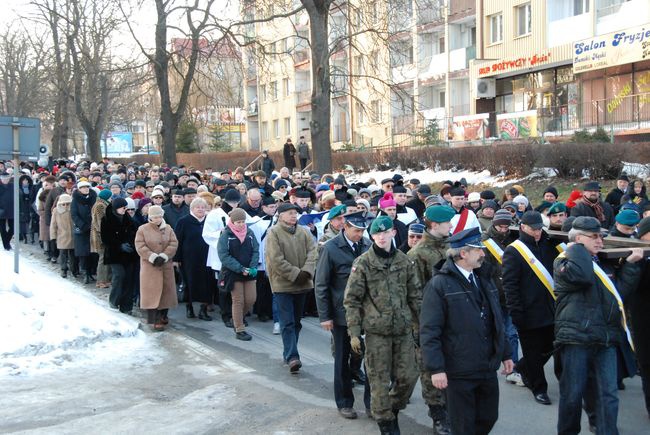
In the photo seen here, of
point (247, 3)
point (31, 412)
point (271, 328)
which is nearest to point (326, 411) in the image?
point (31, 412)

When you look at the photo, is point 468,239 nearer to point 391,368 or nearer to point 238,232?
point 391,368

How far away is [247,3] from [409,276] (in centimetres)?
1931

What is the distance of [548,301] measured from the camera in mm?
7133

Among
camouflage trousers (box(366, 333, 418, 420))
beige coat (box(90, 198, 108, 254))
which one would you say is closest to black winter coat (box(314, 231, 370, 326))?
camouflage trousers (box(366, 333, 418, 420))

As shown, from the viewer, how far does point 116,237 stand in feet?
37.8

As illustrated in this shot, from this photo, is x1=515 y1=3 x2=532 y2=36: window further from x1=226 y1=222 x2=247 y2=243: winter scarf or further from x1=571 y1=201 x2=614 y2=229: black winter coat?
x1=226 y1=222 x2=247 y2=243: winter scarf

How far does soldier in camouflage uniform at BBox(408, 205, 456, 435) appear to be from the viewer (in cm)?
656

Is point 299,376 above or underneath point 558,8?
underneath

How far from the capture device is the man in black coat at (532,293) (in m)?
7.11

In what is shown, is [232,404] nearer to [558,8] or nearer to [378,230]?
[378,230]

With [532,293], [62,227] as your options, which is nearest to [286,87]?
[62,227]

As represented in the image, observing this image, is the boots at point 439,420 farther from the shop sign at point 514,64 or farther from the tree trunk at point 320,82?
the shop sign at point 514,64

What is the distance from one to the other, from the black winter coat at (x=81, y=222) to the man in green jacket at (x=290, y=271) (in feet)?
21.5

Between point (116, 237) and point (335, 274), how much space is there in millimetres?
5517
